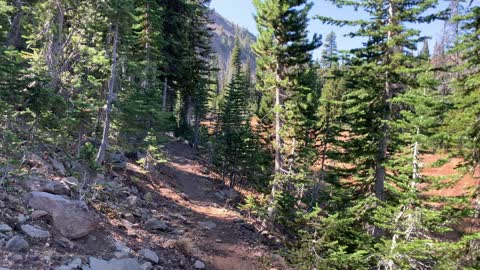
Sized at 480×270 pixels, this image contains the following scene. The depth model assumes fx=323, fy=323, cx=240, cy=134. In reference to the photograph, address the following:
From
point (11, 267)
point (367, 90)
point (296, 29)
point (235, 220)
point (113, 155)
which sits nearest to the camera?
point (11, 267)

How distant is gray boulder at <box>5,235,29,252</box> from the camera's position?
7.30 m

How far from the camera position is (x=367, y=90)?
12594 mm

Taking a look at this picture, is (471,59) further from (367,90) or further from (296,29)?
(296,29)

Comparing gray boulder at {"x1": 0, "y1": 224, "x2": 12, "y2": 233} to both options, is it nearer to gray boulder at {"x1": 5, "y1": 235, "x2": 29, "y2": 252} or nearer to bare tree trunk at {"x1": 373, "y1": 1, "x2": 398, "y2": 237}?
gray boulder at {"x1": 5, "y1": 235, "x2": 29, "y2": 252}

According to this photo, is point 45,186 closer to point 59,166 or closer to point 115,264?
point 59,166

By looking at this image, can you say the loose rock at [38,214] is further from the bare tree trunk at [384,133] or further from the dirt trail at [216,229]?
the bare tree trunk at [384,133]

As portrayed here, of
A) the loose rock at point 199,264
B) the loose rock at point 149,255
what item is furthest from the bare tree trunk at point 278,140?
the loose rock at point 149,255

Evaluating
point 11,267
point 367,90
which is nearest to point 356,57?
point 367,90

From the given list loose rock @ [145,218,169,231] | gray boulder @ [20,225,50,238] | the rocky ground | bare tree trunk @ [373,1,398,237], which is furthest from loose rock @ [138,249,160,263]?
bare tree trunk @ [373,1,398,237]

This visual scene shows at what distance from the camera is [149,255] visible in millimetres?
10695

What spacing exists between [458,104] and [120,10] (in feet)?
45.4

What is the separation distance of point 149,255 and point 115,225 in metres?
1.92

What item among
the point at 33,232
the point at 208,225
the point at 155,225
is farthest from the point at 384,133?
the point at 33,232

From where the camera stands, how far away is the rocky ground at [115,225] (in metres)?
8.10
